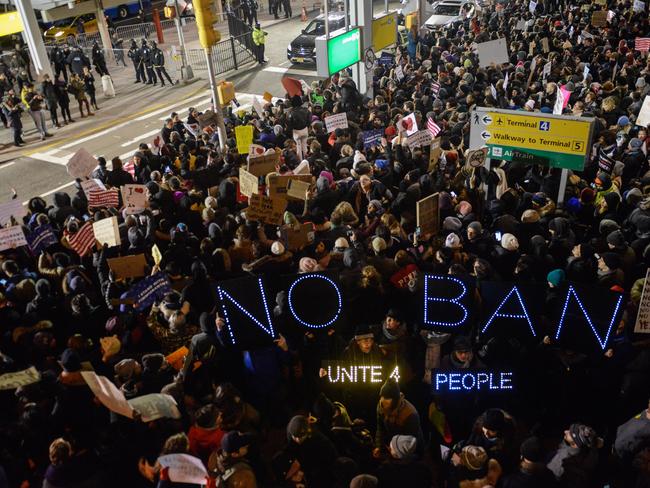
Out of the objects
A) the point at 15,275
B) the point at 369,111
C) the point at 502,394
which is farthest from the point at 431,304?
the point at 369,111

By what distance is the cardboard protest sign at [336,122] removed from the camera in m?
11.9

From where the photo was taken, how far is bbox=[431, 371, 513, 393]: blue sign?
223 inches

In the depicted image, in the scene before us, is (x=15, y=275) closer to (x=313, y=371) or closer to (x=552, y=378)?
(x=313, y=371)

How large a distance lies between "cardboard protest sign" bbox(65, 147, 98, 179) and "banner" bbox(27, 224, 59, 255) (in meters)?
2.41

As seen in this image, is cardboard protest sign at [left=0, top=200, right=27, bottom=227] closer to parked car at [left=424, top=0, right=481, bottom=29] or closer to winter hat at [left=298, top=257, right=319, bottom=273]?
winter hat at [left=298, top=257, right=319, bottom=273]

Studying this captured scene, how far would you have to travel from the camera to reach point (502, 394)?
580 cm

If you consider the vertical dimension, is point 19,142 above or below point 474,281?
below

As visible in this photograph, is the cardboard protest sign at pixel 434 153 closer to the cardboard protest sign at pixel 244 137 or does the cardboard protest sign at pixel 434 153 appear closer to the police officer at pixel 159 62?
the cardboard protest sign at pixel 244 137

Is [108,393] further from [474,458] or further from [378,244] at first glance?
[378,244]

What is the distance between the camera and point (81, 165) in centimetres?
1057

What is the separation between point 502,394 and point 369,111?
929 cm

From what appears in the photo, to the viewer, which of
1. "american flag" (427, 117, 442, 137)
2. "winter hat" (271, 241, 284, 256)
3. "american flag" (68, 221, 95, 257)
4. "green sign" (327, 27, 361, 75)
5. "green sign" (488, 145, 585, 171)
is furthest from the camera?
"green sign" (327, 27, 361, 75)

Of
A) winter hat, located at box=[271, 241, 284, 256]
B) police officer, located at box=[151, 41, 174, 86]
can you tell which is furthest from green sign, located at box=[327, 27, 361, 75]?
police officer, located at box=[151, 41, 174, 86]

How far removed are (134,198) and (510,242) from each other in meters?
5.67
